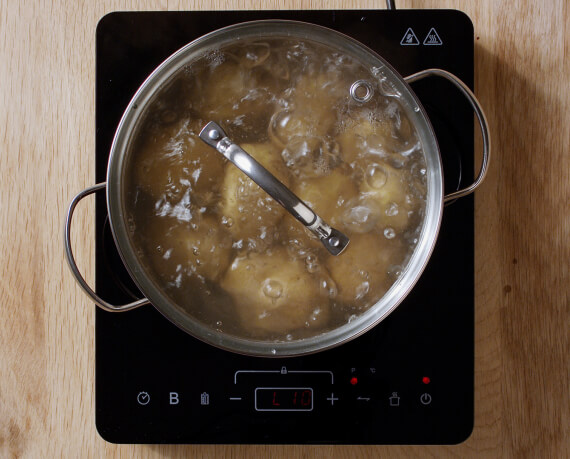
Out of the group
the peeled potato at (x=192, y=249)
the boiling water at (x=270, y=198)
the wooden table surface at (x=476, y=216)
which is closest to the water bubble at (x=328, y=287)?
the boiling water at (x=270, y=198)

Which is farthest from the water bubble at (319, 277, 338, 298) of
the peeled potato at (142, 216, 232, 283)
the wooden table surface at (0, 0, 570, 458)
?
the wooden table surface at (0, 0, 570, 458)

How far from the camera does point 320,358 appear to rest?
66 centimetres

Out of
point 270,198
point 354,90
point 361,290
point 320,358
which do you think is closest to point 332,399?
point 320,358

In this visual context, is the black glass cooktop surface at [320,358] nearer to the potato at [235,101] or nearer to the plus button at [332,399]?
the plus button at [332,399]

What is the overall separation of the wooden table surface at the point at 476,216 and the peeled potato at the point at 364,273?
196 mm

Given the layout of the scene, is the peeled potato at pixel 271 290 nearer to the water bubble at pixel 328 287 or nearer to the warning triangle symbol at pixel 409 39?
the water bubble at pixel 328 287

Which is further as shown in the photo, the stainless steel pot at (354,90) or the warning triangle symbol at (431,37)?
the warning triangle symbol at (431,37)

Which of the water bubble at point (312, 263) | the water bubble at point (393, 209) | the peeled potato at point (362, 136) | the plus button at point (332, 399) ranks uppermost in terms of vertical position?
the peeled potato at point (362, 136)

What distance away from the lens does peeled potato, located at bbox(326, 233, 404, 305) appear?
0.57 metres

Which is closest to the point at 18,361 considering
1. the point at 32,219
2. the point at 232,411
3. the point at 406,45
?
the point at 32,219

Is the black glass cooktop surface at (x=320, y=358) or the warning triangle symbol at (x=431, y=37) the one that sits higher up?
the warning triangle symbol at (x=431, y=37)

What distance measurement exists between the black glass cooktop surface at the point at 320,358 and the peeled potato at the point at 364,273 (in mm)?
103

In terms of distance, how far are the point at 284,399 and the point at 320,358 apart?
67 millimetres

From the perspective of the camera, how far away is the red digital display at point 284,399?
0.66 m
